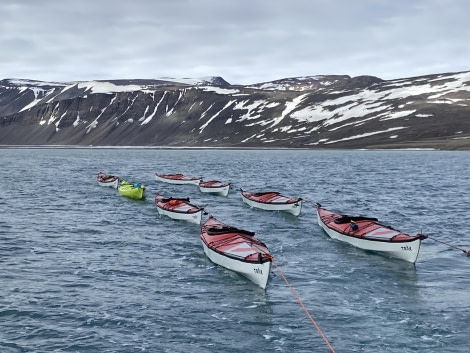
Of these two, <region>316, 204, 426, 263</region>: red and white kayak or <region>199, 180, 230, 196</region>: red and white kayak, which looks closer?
<region>316, 204, 426, 263</region>: red and white kayak

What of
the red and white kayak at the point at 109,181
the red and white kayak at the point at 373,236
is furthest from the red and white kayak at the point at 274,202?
the red and white kayak at the point at 109,181

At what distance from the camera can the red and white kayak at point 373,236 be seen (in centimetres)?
3247

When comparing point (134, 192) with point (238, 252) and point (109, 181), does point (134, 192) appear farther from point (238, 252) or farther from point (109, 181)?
point (238, 252)

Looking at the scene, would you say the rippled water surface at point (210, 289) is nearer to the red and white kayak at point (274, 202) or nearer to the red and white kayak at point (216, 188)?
the red and white kayak at point (274, 202)

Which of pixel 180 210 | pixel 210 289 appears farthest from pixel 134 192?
pixel 210 289

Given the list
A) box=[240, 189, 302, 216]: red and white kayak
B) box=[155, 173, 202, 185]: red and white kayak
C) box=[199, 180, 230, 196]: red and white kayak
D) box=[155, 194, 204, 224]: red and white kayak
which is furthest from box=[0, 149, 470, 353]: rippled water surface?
box=[155, 173, 202, 185]: red and white kayak

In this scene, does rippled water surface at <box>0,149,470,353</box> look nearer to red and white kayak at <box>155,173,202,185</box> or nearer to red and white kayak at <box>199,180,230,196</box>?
red and white kayak at <box>199,180,230,196</box>

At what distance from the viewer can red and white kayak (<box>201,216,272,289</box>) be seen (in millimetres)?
27297

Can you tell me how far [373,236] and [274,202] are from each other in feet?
63.9

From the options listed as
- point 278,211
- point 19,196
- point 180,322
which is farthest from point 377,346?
point 19,196

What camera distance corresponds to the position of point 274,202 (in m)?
54.1

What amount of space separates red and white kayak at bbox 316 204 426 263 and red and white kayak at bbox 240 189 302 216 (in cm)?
840

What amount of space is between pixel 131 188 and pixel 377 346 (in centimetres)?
4892

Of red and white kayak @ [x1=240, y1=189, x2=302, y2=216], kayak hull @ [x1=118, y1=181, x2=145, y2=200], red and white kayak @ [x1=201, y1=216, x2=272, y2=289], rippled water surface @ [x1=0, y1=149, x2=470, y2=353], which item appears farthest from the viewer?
kayak hull @ [x1=118, y1=181, x2=145, y2=200]
